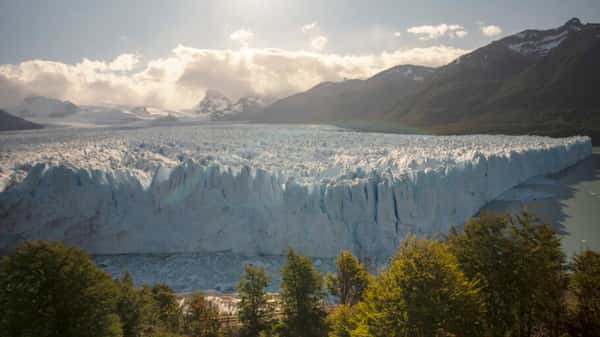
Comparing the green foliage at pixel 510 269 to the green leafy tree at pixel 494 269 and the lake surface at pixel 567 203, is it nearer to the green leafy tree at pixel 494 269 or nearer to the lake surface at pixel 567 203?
the green leafy tree at pixel 494 269

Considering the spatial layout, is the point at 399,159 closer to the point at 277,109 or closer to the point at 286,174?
the point at 286,174

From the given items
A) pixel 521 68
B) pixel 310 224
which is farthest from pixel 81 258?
pixel 521 68

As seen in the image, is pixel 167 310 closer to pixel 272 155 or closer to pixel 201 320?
pixel 201 320

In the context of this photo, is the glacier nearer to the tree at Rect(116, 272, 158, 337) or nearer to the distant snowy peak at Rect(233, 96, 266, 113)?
the tree at Rect(116, 272, 158, 337)

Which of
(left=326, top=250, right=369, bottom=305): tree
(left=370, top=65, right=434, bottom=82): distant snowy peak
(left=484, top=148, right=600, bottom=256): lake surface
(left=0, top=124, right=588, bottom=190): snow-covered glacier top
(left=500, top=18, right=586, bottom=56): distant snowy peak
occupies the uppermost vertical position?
(left=500, top=18, right=586, bottom=56): distant snowy peak

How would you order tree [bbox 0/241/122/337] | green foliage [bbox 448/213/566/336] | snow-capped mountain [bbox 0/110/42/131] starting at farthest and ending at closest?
snow-capped mountain [bbox 0/110/42/131], green foliage [bbox 448/213/566/336], tree [bbox 0/241/122/337]

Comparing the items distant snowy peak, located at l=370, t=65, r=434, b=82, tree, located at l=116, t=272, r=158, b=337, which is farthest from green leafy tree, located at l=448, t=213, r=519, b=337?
distant snowy peak, located at l=370, t=65, r=434, b=82

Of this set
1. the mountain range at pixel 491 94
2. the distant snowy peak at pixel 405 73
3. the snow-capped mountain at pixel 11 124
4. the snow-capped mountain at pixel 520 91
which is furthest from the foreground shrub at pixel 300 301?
the distant snowy peak at pixel 405 73

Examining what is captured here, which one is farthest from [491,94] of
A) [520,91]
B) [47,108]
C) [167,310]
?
[47,108]
